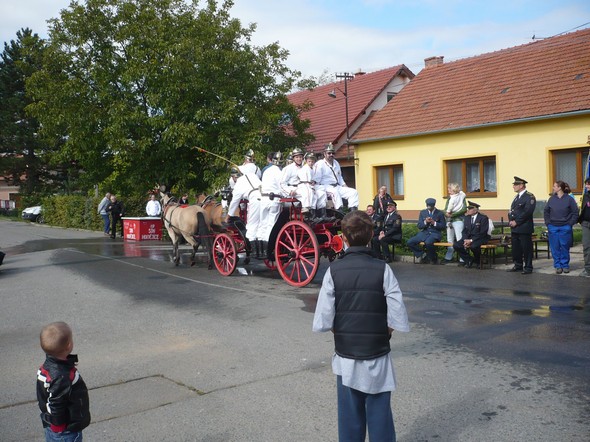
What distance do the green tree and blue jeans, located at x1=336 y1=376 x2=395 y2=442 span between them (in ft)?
164

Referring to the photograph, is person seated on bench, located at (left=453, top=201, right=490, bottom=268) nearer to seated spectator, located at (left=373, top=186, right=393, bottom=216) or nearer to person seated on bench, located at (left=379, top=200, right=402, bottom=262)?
person seated on bench, located at (left=379, top=200, right=402, bottom=262)

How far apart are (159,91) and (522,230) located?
14489 millimetres

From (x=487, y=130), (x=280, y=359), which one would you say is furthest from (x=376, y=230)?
(x=487, y=130)

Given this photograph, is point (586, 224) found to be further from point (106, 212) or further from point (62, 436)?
point (106, 212)

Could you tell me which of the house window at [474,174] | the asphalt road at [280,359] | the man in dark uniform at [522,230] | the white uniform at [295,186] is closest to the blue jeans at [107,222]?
the house window at [474,174]

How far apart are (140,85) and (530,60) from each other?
1483cm

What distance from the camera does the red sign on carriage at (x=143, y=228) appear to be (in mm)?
23859

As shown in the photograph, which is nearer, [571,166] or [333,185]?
[333,185]

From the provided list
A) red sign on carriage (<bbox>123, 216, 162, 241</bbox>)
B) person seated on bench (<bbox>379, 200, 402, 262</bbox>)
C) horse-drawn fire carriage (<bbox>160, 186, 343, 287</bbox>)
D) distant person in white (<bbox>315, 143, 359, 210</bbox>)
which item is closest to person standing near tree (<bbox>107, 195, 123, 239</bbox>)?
red sign on carriage (<bbox>123, 216, 162, 241</bbox>)

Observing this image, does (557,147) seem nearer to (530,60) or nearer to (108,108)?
(530,60)

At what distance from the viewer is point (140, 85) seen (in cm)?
2433

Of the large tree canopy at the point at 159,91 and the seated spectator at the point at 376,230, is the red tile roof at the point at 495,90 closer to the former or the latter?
the large tree canopy at the point at 159,91

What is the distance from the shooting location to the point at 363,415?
393 centimetres

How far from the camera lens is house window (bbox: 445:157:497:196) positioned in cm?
2363
